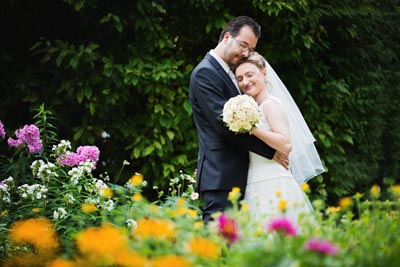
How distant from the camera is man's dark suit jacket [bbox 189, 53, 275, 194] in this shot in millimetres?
3365

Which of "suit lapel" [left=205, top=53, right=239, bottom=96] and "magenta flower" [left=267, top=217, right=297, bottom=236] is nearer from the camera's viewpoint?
"magenta flower" [left=267, top=217, right=297, bottom=236]

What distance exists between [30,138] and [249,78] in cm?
151

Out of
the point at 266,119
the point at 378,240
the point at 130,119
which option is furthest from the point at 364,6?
the point at 378,240

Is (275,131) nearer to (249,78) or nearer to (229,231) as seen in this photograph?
(249,78)

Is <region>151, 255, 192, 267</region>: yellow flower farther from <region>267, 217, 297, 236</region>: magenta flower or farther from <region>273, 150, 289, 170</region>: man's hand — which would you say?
<region>273, 150, 289, 170</region>: man's hand

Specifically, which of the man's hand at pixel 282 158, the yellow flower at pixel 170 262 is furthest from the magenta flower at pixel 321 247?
the man's hand at pixel 282 158

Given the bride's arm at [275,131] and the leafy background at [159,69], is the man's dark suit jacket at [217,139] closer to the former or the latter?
the bride's arm at [275,131]

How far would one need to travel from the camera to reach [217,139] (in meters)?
3.44

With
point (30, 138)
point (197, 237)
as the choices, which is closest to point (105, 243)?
→ point (197, 237)

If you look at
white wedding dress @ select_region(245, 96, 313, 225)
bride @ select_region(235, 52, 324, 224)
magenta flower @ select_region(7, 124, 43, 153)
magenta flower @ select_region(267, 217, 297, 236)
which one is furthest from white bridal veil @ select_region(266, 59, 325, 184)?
magenta flower @ select_region(267, 217, 297, 236)

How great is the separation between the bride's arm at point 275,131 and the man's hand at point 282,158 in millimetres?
54

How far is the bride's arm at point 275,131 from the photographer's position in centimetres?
333

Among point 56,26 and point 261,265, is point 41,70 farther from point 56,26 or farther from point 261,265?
point 261,265

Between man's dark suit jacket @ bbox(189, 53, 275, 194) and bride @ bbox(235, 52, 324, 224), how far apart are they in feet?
0.23
